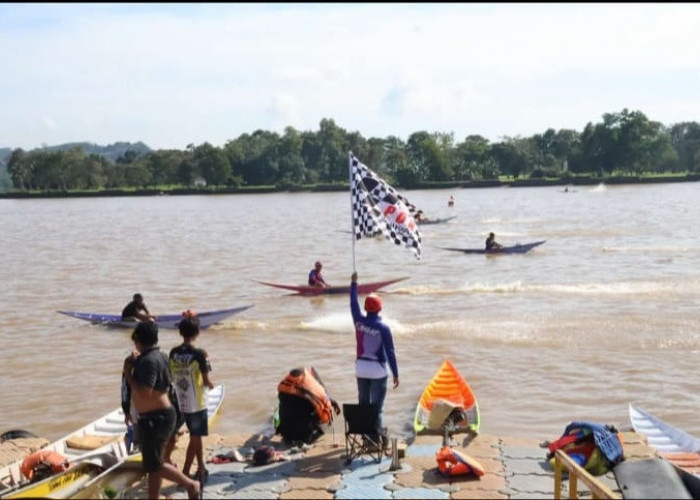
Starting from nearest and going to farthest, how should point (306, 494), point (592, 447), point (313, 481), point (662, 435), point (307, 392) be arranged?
point (306, 494) → point (313, 481) → point (592, 447) → point (307, 392) → point (662, 435)

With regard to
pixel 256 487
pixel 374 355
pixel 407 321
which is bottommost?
pixel 407 321

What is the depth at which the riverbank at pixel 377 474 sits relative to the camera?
289 inches

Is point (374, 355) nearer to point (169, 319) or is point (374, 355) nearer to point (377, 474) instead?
point (377, 474)

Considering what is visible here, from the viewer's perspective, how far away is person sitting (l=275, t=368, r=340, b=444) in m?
8.90

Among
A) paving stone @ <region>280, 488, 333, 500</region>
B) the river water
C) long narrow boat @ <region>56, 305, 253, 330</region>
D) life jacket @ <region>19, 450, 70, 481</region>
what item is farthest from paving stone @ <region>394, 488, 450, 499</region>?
long narrow boat @ <region>56, 305, 253, 330</region>

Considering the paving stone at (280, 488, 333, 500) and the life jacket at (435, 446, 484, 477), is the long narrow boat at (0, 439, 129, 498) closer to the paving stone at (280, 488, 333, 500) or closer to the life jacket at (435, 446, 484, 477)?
the paving stone at (280, 488, 333, 500)

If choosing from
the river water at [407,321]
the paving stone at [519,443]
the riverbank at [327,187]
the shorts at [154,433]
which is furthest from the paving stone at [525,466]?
the riverbank at [327,187]

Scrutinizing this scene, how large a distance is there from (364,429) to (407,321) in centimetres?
1223

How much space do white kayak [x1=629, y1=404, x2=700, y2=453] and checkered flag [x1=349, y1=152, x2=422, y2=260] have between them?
3.43m

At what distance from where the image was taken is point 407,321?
20203mm

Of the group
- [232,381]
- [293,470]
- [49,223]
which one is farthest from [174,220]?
[293,470]

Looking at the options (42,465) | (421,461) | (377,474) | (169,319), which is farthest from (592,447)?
(169,319)

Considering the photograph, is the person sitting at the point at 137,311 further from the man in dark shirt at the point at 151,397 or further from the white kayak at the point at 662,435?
the man in dark shirt at the point at 151,397

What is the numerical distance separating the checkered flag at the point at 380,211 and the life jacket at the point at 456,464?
3203mm
